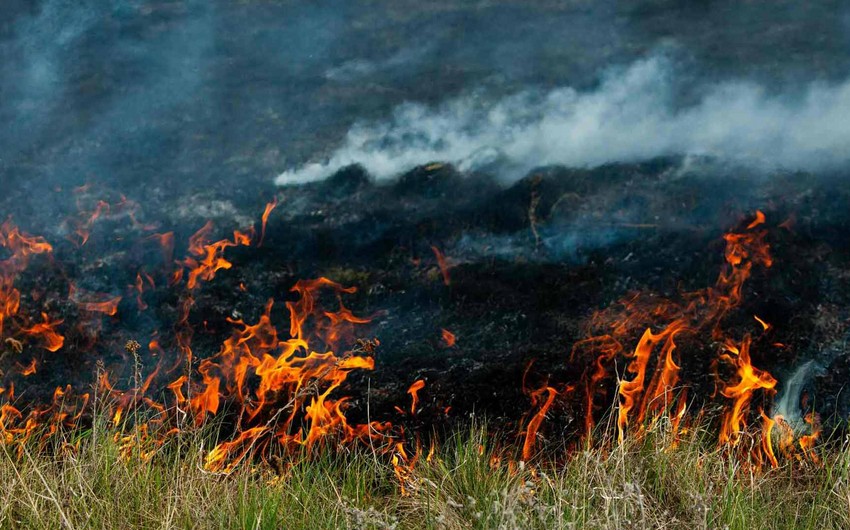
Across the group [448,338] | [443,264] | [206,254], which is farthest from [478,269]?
[206,254]

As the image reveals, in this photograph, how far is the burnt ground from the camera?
479cm

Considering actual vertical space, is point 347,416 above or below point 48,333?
below

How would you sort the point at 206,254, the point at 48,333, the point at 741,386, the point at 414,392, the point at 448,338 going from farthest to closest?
the point at 206,254
the point at 48,333
the point at 448,338
the point at 414,392
the point at 741,386

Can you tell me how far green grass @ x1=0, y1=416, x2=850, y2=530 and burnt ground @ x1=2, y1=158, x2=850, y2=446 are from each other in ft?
1.86

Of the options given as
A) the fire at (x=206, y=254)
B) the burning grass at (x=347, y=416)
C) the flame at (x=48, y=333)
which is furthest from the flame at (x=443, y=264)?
the flame at (x=48, y=333)

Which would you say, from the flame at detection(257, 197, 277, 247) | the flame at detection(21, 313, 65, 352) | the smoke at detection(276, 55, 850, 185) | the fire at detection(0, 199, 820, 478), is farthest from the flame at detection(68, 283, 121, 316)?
the smoke at detection(276, 55, 850, 185)

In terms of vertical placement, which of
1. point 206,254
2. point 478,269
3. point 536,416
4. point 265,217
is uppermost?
point 265,217

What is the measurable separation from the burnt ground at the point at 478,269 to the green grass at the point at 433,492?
567 mm

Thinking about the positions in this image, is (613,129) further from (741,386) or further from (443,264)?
(741,386)

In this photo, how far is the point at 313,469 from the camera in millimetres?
4500

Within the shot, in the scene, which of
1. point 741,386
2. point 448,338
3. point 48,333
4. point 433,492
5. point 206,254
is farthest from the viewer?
point 206,254

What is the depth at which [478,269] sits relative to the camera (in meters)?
5.03

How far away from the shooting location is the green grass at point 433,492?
3545 millimetres

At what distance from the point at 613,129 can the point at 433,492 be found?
2327mm
